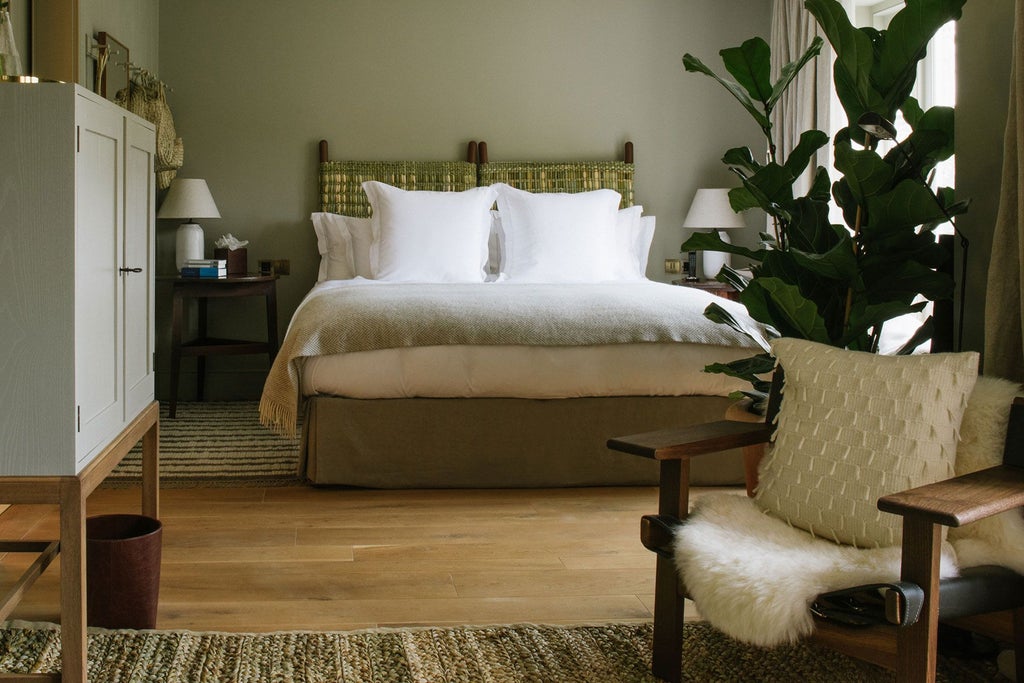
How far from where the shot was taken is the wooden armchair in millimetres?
1536

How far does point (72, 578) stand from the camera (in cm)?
180

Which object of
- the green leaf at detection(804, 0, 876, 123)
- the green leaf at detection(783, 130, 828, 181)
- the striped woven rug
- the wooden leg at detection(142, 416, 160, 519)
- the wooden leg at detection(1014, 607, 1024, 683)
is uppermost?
the green leaf at detection(804, 0, 876, 123)

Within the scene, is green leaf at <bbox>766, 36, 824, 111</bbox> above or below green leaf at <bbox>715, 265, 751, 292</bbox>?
above

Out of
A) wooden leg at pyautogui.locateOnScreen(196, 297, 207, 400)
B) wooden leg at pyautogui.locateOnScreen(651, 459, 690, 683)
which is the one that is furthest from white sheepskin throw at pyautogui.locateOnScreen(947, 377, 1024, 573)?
wooden leg at pyautogui.locateOnScreen(196, 297, 207, 400)

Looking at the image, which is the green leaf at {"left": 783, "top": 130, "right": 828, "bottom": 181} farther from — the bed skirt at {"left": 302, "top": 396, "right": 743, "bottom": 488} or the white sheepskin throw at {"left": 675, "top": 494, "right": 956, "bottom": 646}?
the bed skirt at {"left": 302, "top": 396, "right": 743, "bottom": 488}

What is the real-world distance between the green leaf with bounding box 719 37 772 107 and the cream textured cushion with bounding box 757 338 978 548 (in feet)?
2.59

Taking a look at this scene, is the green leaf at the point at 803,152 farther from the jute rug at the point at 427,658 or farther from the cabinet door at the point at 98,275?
the cabinet door at the point at 98,275

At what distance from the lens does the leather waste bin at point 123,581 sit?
225 cm

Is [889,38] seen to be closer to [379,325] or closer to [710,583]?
[710,583]

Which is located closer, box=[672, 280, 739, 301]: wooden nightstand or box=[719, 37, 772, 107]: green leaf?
box=[719, 37, 772, 107]: green leaf

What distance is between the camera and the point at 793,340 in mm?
2189

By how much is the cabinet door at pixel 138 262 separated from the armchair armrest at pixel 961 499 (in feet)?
5.56

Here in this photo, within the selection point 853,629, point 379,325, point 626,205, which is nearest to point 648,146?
point 626,205

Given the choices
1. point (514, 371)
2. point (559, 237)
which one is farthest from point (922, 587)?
point (559, 237)
